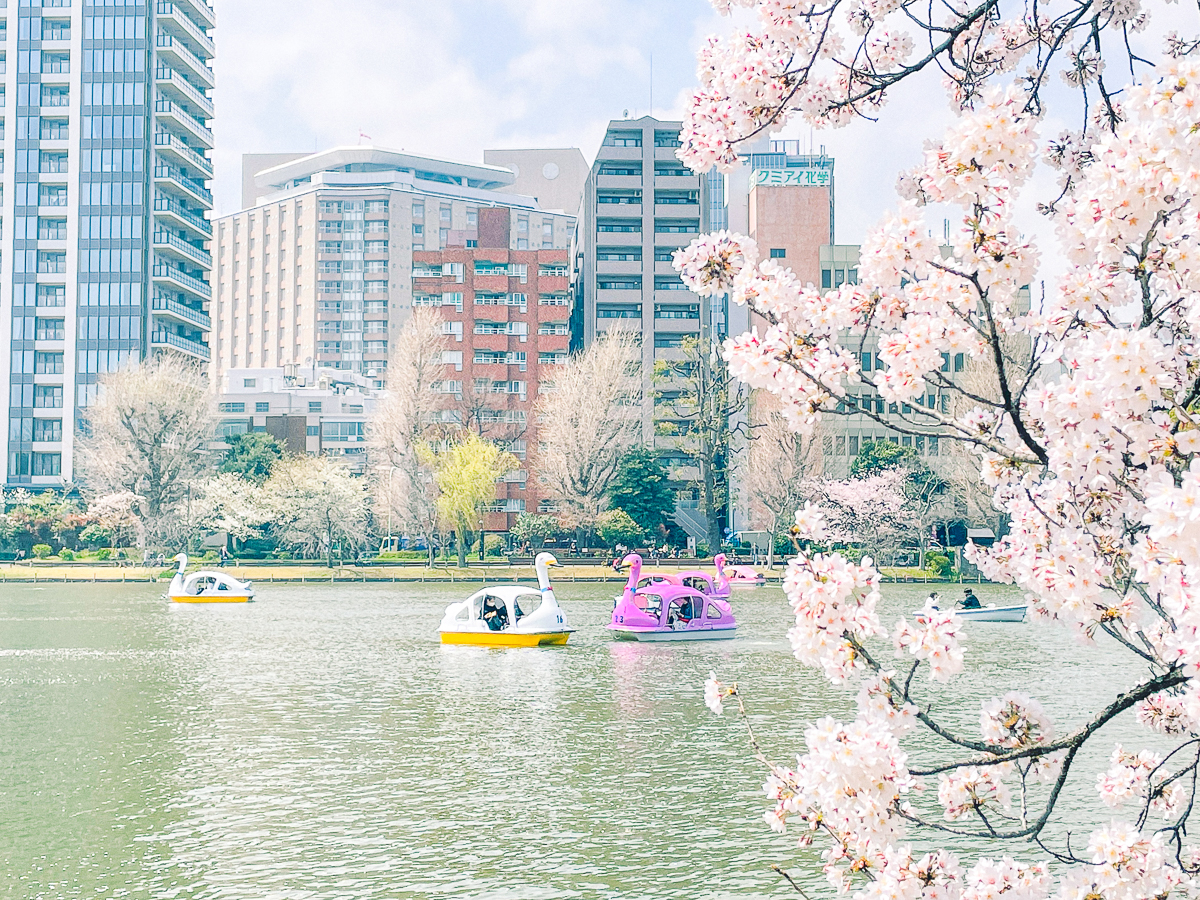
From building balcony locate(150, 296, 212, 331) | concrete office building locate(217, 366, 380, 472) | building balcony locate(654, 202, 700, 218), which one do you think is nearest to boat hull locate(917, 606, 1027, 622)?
building balcony locate(654, 202, 700, 218)

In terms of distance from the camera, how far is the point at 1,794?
14.1 metres

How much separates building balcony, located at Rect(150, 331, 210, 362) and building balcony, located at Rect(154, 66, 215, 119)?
59.1ft

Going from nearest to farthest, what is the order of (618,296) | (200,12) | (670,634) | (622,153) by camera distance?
1. (670,634)
2. (618,296)
3. (622,153)
4. (200,12)

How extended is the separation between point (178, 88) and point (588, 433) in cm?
4630

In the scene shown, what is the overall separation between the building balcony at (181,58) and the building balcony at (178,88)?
2.40 ft

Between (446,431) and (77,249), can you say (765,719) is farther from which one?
(77,249)

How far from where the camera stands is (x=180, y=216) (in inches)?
3632

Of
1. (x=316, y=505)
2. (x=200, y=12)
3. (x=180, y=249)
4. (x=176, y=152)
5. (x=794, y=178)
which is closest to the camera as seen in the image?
(x=316, y=505)

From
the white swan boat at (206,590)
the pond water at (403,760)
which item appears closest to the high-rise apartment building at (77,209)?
the white swan boat at (206,590)

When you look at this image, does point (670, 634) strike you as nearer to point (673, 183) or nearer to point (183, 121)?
point (673, 183)

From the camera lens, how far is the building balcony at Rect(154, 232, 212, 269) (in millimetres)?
90062

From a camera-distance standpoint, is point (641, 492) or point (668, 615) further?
point (641, 492)

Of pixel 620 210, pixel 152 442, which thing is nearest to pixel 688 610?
pixel 152 442

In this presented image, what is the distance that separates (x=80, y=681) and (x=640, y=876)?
52.5 feet
